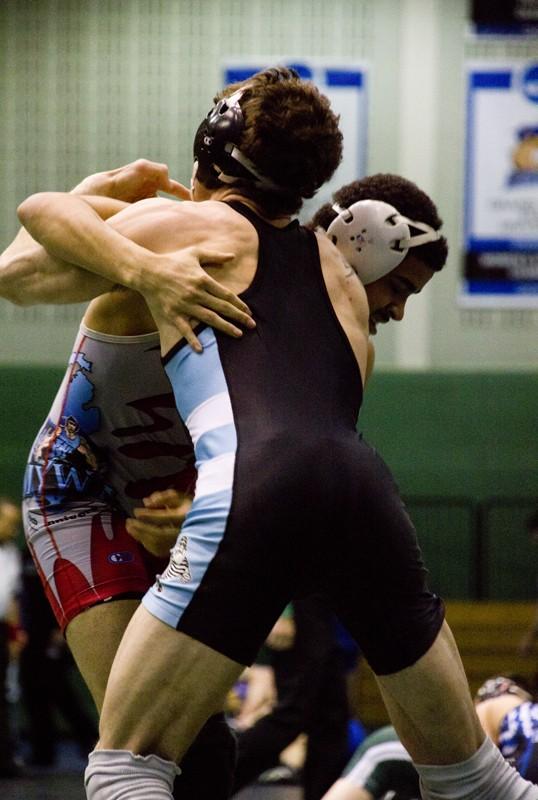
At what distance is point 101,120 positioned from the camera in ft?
33.0

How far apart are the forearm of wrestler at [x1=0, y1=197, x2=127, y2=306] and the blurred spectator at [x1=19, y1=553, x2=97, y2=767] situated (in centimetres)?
575

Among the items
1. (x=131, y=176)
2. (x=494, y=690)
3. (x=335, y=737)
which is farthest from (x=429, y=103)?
(x=131, y=176)

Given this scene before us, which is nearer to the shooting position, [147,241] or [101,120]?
[147,241]

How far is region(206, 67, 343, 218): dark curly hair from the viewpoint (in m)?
2.48

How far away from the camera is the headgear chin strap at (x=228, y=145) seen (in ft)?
8.24

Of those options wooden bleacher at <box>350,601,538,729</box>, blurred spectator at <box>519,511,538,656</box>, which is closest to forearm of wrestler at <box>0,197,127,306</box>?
blurred spectator at <box>519,511,538,656</box>

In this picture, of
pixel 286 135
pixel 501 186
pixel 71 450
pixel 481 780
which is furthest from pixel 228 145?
pixel 501 186

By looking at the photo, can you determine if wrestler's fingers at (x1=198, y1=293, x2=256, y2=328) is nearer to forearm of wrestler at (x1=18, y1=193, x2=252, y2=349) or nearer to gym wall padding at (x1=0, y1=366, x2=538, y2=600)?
forearm of wrestler at (x1=18, y1=193, x2=252, y2=349)

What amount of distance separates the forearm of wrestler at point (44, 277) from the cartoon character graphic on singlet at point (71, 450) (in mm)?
220

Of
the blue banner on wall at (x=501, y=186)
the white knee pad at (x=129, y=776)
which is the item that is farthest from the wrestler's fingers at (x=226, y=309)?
the blue banner on wall at (x=501, y=186)

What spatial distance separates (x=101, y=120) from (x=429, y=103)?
2427 millimetres

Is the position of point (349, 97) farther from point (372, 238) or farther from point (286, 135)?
point (286, 135)

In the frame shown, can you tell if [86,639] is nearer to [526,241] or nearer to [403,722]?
[403,722]

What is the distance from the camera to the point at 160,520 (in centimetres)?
273
